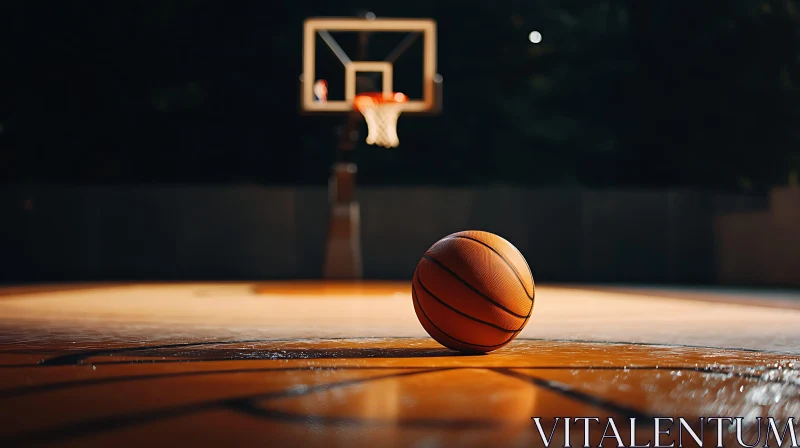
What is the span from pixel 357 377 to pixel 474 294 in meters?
1.23

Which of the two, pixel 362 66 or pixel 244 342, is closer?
pixel 244 342

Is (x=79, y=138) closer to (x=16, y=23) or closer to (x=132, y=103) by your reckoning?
(x=132, y=103)

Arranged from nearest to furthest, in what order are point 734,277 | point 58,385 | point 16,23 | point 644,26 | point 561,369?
point 58,385 < point 561,369 < point 734,277 < point 16,23 < point 644,26

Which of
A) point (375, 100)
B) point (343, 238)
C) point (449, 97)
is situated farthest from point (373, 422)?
point (449, 97)

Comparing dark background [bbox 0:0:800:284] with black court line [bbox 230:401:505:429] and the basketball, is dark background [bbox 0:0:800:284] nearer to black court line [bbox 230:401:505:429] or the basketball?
the basketball

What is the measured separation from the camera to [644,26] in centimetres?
2711

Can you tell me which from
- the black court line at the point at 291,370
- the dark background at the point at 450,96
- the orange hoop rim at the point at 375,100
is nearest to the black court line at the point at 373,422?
the black court line at the point at 291,370

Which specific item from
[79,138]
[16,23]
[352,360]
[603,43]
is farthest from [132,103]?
[352,360]

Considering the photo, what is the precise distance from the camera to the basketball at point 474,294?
6840 mm

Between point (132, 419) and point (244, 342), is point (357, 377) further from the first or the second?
point (244, 342)

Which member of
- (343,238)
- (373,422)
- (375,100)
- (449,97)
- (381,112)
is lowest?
(373,422)

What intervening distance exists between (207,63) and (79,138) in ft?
12.4

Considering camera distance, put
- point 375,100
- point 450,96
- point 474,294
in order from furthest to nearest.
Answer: point 450,96 → point 375,100 → point 474,294

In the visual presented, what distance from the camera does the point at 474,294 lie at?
6824mm
